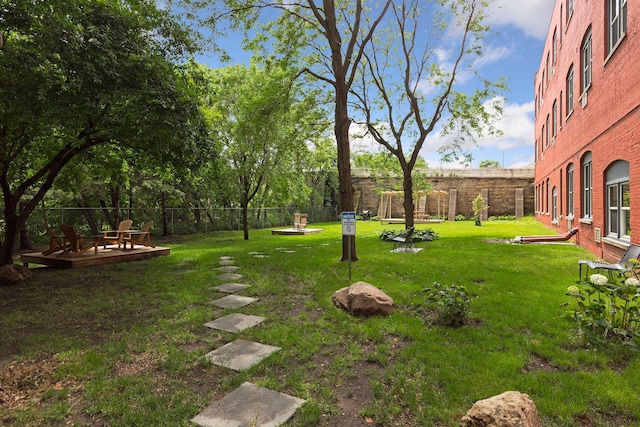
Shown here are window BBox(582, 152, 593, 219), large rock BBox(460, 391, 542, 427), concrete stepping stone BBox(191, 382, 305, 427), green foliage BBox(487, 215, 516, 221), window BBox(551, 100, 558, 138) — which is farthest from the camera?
green foliage BBox(487, 215, 516, 221)

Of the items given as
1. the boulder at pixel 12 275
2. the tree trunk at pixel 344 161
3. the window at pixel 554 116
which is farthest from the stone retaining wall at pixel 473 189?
the boulder at pixel 12 275

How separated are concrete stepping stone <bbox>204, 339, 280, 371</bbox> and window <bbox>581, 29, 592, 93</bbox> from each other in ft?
35.5

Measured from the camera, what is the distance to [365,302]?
4324mm

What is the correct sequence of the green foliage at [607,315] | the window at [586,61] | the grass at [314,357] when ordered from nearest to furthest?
the grass at [314,357] < the green foliage at [607,315] < the window at [586,61]

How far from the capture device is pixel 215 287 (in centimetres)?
592

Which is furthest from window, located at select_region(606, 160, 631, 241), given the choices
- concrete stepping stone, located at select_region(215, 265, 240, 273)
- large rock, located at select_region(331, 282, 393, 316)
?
concrete stepping stone, located at select_region(215, 265, 240, 273)

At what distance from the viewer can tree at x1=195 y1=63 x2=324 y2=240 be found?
1034 cm

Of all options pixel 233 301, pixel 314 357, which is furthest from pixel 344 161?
pixel 314 357

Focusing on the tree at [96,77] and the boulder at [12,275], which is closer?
the tree at [96,77]

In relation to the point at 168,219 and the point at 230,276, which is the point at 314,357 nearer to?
the point at 230,276

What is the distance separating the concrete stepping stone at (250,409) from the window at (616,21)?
28.3ft

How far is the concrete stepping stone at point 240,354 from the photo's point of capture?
3081mm

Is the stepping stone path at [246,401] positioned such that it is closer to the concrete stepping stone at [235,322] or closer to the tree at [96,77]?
the concrete stepping stone at [235,322]

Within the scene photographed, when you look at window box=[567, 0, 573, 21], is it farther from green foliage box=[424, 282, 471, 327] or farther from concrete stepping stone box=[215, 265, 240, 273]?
concrete stepping stone box=[215, 265, 240, 273]
